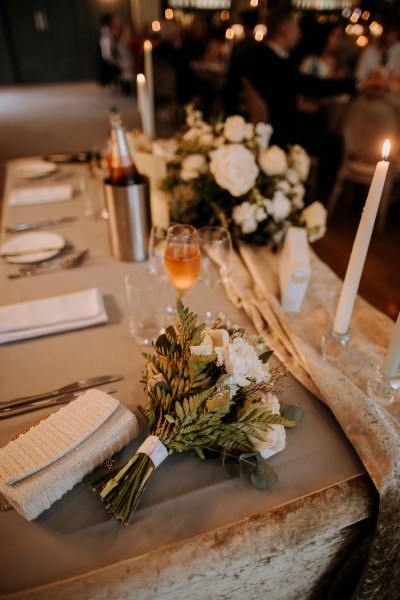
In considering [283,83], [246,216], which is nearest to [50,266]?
[246,216]

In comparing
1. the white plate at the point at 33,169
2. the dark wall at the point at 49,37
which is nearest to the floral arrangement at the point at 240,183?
the white plate at the point at 33,169

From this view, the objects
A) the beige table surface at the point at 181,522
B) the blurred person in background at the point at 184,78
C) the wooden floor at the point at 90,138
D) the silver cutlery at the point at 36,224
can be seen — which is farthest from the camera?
the blurred person in background at the point at 184,78

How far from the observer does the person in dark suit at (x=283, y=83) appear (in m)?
3.15

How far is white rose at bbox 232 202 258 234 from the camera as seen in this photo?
1.28 meters

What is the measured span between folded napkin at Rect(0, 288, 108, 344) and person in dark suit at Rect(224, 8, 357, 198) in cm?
293

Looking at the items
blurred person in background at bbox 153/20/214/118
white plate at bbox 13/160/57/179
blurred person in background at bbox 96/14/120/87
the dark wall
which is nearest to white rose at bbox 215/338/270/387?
white plate at bbox 13/160/57/179

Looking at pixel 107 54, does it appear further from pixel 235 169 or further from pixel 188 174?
pixel 235 169

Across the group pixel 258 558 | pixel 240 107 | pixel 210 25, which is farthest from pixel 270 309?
pixel 210 25

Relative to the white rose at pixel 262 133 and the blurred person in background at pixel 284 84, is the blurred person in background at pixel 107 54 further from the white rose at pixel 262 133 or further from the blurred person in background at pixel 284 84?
the white rose at pixel 262 133

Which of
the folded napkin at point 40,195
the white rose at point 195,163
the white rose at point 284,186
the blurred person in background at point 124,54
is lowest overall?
the folded napkin at point 40,195

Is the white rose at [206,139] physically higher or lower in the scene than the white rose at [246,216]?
higher

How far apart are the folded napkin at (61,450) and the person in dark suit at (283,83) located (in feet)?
10.8

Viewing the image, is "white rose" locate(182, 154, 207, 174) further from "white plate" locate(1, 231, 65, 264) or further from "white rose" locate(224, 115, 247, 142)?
"white plate" locate(1, 231, 65, 264)

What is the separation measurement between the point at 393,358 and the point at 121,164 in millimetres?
987
